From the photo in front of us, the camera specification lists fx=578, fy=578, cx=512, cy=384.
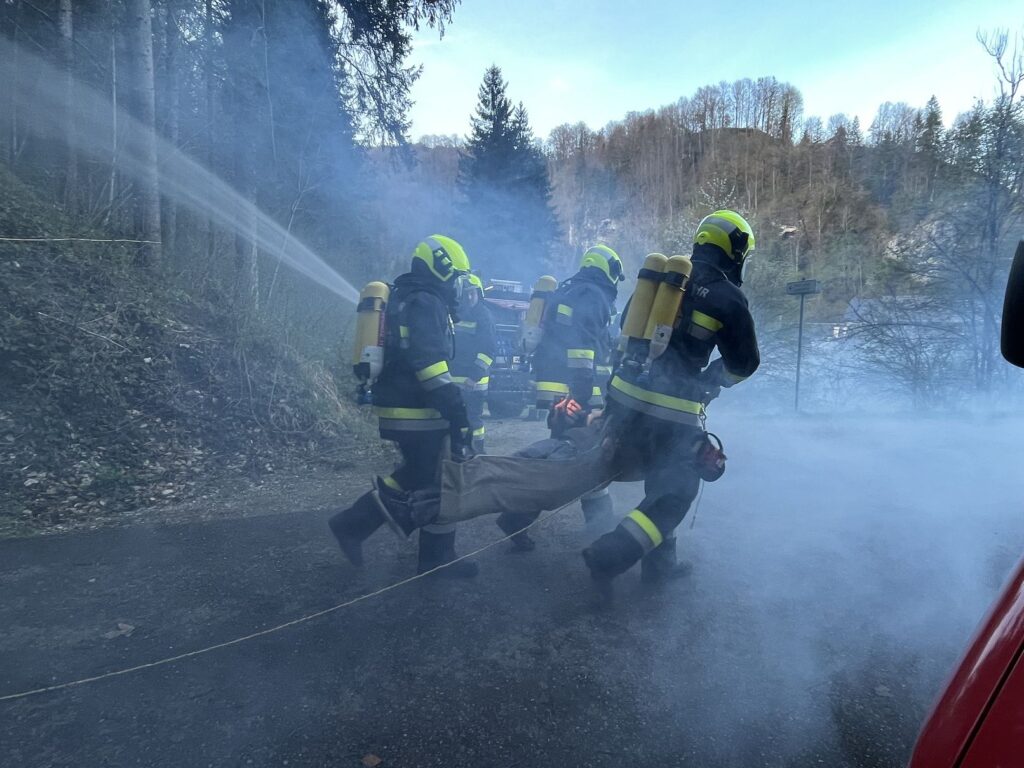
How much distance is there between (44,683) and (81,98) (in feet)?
37.4

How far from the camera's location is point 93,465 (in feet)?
16.6

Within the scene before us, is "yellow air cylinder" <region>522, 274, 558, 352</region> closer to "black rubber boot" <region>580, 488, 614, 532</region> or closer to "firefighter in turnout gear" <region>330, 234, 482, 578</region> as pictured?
"black rubber boot" <region>580, 488, 614, 532</region>

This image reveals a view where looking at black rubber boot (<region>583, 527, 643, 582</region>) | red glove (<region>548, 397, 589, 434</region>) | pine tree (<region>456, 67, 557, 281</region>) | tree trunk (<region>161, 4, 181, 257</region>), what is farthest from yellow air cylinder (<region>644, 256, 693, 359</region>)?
pine tree (<region>456, 67, 557, 281</region>)

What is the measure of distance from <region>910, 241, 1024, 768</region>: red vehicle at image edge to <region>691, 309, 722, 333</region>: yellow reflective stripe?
193 centimetres

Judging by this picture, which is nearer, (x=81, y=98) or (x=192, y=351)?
(x=192, y=351)

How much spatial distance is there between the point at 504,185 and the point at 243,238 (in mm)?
19883

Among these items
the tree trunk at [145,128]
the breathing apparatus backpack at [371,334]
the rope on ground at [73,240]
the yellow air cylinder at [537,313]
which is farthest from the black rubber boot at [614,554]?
the rope on ground at [73,240]

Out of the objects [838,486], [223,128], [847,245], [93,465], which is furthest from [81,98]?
[847,245]

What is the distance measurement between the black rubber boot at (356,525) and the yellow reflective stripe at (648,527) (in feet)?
5.00

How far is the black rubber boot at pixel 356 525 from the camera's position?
11.5ft

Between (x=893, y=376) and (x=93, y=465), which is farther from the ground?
(x=893, y=376)

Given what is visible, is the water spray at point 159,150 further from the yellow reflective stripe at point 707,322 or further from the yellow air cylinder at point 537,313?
the yellow reflective stripe at point 707,322

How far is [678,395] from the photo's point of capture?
323 centimetres

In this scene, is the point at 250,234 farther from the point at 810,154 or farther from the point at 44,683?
the point at 810,154
